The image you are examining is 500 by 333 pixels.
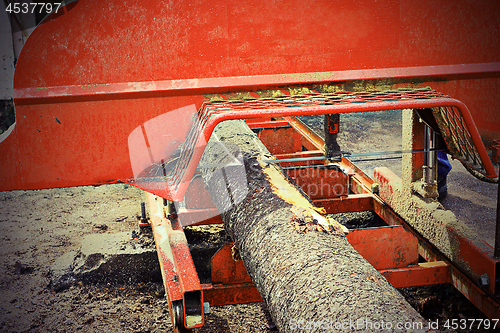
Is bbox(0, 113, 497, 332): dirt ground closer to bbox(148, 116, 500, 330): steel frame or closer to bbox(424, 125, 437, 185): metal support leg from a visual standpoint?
bbox(148, 116, 500, 330): steel frame

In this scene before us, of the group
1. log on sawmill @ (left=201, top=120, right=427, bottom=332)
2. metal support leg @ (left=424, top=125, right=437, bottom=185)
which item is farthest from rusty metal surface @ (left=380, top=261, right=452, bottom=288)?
log on sawmill @ (left=201, top=120, right=427, bottom=332)

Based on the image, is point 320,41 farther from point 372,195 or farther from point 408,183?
point 372,195

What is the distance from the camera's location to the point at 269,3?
1989 mm

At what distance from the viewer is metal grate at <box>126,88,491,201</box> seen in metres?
1.73

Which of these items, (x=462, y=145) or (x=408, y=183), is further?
(x=408, y=183)

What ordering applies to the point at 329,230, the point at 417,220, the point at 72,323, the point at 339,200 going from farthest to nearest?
1. the point at 339,200
2. the point at 417,220
3. the point at 72,323
4. the point at 329,230

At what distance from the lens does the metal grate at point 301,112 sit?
1734mm

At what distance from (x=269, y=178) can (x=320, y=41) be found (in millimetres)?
808

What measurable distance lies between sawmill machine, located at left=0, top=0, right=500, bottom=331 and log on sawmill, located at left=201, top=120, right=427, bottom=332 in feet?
1.28

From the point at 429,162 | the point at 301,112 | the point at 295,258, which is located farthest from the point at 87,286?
the point at 429,162

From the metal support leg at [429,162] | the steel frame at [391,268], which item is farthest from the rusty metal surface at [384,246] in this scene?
the metal support leg at [429,162]

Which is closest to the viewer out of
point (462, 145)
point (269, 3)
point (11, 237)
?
point (269, 3)

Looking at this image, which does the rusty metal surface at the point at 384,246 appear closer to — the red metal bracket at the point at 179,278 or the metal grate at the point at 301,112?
the metal grate at the point at 301,112

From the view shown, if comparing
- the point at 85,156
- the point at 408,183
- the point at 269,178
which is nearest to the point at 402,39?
the point at 269,178
